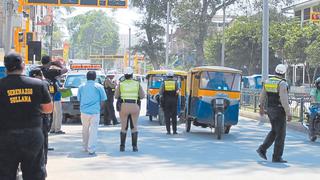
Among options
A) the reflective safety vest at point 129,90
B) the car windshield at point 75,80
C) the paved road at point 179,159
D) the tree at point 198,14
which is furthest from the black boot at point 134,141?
the tree at point 198,14

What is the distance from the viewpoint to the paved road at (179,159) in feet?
33.0

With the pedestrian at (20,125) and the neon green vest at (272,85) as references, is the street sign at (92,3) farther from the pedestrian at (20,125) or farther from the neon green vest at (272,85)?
the pedestrian at (20,125)

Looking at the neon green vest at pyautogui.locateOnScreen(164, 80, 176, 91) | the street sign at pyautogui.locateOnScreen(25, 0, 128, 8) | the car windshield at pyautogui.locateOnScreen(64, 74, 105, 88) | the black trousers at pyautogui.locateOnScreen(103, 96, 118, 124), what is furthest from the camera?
the street sign at pyautogui.locateOnScreen(25, 0, 128, 8)

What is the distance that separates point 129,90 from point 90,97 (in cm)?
96

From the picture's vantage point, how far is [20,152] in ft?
19.9

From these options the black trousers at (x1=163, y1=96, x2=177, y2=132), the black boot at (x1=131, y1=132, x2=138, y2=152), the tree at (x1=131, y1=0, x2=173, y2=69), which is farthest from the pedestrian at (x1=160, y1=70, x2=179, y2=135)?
the tree at (x1=131, y1=0, x2=173, y2=69)

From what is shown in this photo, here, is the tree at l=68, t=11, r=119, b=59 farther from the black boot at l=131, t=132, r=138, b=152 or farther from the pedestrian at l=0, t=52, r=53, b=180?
the pedestrian at l=0, t=52, r=53, b=180

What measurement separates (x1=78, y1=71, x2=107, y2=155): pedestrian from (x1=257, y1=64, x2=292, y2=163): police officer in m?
3.31

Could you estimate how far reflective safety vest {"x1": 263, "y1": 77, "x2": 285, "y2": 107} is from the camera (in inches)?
458

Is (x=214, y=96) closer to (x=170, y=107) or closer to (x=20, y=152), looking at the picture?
(x=170, y=107)

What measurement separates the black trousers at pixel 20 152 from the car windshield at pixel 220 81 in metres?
11.1

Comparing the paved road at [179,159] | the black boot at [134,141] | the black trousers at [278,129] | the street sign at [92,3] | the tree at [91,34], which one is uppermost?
the tree at [91,34]

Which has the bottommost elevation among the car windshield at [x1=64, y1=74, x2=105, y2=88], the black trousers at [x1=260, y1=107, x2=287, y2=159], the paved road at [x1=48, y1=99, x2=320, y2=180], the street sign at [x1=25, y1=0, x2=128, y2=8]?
the paved road at [x1=48, y1=99, x2=320, y2=180]

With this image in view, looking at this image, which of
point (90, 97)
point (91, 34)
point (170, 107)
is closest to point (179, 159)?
point (90, 97)
